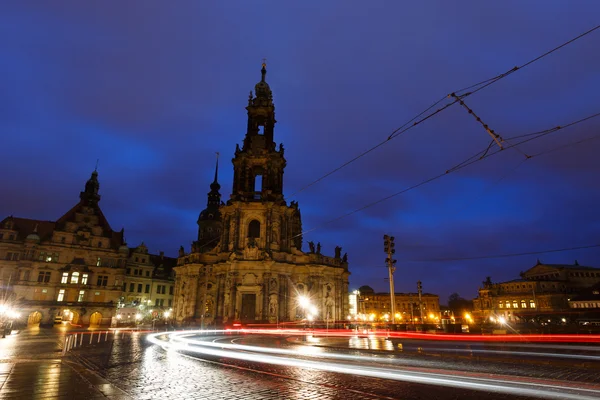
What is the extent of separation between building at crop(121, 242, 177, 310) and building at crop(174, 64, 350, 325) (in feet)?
70.9

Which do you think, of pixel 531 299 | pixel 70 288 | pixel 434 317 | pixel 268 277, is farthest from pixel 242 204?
pixel 434 317

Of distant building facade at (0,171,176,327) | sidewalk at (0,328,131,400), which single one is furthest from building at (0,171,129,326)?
sidewalk at (0,328,131,400)

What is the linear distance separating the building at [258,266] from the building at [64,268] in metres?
16.3

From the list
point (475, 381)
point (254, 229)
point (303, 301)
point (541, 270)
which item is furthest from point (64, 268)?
point (541, 270)

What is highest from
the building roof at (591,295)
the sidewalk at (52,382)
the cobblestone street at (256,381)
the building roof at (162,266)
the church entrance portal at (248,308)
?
the building roof at (162,266)

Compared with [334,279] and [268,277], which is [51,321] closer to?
[268,277]

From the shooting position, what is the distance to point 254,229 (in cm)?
4650

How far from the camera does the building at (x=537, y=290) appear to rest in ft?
266

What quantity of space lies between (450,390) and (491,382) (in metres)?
1.24

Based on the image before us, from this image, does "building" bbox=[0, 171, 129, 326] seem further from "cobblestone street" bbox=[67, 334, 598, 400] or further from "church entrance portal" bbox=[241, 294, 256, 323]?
"cobblestone street" bbox=[67, 334, 598, 400]

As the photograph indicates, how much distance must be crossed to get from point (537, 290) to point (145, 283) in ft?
289

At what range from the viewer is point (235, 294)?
41.3 metres

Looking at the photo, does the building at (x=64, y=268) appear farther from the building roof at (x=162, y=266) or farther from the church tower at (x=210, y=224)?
the church tower at (x=210, y=224)

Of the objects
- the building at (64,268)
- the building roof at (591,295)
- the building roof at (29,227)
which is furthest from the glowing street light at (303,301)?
the building roof at (591,295)
